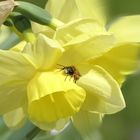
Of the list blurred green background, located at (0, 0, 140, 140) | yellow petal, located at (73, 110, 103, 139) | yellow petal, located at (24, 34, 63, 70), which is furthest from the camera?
blurred green background, located at (0, 0, 140, 140)

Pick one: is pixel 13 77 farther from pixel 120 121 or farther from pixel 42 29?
pixel 120 121

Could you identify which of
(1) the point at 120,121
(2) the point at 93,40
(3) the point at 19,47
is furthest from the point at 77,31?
(1) the point at 120,121

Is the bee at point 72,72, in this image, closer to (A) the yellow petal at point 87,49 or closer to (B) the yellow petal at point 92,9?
(A) the yellow petal at point 87,49

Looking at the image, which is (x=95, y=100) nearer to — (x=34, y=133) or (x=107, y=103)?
(x=107, y=103)

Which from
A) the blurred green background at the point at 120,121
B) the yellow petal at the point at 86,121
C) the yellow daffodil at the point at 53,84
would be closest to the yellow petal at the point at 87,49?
the yellow daffodil at the point at 53,84

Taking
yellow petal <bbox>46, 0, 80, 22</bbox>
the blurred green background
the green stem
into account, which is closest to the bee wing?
the green stem

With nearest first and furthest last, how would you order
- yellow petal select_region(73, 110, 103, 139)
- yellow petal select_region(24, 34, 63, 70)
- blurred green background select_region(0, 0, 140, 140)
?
yellow petal select_region(24, 34, 63, 70) < yellow petal select_region(73, 110, 103, 139) < blurred green background select_region(0, 0, 140, 140)

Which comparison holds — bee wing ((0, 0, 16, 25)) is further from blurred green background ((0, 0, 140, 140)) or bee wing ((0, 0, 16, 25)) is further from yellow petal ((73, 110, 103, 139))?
blurred green background ((0, 0, 140, 140))

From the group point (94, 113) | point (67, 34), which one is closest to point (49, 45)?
point (67, 34)
